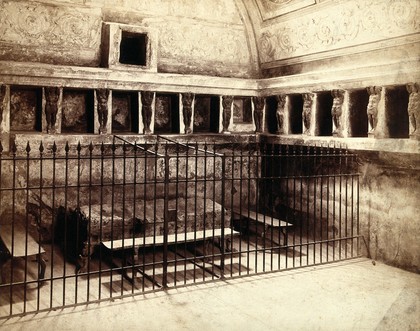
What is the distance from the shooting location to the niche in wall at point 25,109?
780 centimetres

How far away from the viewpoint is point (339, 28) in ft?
25.3

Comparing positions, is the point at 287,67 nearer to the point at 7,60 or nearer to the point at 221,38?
the point at 221,38

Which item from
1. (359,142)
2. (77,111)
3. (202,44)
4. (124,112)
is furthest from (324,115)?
(77,111)

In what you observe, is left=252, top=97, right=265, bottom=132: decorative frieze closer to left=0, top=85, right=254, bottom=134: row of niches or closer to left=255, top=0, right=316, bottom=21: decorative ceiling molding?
left=0, top=85, right=254, bottom=134: row of niches

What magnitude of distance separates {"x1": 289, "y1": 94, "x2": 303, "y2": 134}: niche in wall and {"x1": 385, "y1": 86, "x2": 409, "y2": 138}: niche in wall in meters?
2.31

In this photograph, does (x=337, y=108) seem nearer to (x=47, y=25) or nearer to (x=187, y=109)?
(x=187, y=109)

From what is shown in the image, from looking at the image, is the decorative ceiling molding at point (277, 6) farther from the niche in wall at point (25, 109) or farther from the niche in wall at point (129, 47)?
the niche in wall at point (25, 109)

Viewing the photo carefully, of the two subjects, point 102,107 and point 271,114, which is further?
point 271,114

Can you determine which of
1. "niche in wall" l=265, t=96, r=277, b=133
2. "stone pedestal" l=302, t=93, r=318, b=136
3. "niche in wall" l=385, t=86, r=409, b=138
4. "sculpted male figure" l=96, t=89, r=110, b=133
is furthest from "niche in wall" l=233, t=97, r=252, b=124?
"niche in wall" l=385, t=86, r=409, b=138

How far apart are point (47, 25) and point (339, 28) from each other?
16.9 feet

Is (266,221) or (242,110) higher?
(242,110)

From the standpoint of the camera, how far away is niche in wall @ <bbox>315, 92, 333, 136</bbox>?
8.48 meters

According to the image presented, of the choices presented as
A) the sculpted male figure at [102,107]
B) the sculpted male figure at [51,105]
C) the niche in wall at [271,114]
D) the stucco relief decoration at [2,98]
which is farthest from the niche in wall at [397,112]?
the stucco relief decoration at [2,98]

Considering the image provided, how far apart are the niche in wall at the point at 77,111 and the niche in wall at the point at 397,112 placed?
5.20 metres
